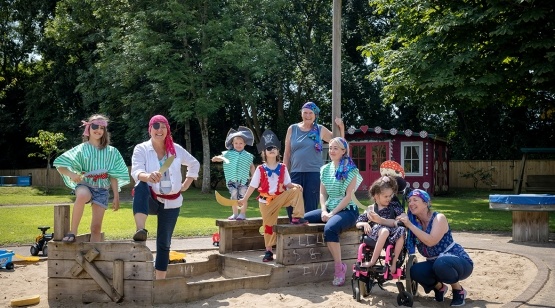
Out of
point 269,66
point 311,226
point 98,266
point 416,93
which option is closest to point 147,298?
point 98,266

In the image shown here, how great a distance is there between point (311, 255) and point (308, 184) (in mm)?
1198

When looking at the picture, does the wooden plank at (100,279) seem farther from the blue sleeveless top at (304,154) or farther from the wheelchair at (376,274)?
the blue sleeveless top at (304,154)

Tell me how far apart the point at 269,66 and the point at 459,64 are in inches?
647

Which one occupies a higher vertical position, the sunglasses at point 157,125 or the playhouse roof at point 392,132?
the playhouse roof at point 392,132

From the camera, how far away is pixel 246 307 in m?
6.21

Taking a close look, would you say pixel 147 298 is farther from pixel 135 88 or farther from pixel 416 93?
pixel 135 88

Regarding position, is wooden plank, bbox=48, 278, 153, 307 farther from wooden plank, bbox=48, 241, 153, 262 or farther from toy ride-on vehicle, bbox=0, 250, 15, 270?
toy ride-on vehicle, bbox=0, 250, 15, 270

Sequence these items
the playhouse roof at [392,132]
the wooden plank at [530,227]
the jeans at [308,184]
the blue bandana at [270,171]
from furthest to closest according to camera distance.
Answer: the playhouse roof at [392,132]
the wooden plank at [530,227]
the jeans at [308,184]
the blue bandana at [270,171]

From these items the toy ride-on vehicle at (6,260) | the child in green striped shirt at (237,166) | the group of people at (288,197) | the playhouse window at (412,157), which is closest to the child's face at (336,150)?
the group of people at (288,197)

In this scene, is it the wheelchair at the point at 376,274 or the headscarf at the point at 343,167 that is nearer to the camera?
the wheelchair at the point at 376,274

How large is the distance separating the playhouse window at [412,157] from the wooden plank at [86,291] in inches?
953

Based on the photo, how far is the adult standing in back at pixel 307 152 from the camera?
8.32 m

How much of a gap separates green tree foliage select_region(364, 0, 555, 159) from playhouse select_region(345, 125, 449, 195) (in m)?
8.68

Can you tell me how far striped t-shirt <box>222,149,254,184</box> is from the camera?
33.8ft
